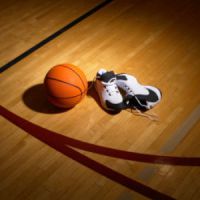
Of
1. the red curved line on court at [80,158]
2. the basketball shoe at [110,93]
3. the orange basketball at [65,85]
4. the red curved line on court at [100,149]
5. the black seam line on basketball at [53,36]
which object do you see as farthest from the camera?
the black seam line on basketball at [53,36]

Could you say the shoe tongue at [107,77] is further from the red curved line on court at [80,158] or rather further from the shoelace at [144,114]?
the red curved line on court at [80,158]

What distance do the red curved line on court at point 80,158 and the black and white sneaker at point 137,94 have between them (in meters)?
0.59

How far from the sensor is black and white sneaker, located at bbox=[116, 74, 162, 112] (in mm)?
2500

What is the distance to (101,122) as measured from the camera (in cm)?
247

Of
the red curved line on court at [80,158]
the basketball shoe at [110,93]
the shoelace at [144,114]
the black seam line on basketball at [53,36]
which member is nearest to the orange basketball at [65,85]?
the basketball shoe at [110,93]

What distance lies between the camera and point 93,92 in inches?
107

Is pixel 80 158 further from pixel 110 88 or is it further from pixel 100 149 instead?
pixel 110 88

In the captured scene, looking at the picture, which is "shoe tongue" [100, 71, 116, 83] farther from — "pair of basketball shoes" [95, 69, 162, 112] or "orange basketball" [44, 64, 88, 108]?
"orange basketball" [44, 64, 88, 108]

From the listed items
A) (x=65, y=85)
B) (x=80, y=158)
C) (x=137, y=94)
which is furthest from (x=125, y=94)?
(x=80, y=158)

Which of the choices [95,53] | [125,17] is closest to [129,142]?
[95,53]

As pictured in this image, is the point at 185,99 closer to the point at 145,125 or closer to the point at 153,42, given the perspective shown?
the point at 145,125

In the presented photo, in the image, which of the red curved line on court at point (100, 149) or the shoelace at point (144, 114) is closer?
the red curved line on court at point (100, 149)

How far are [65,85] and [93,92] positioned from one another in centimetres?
41

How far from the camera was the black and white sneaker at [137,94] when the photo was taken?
2.50 m
